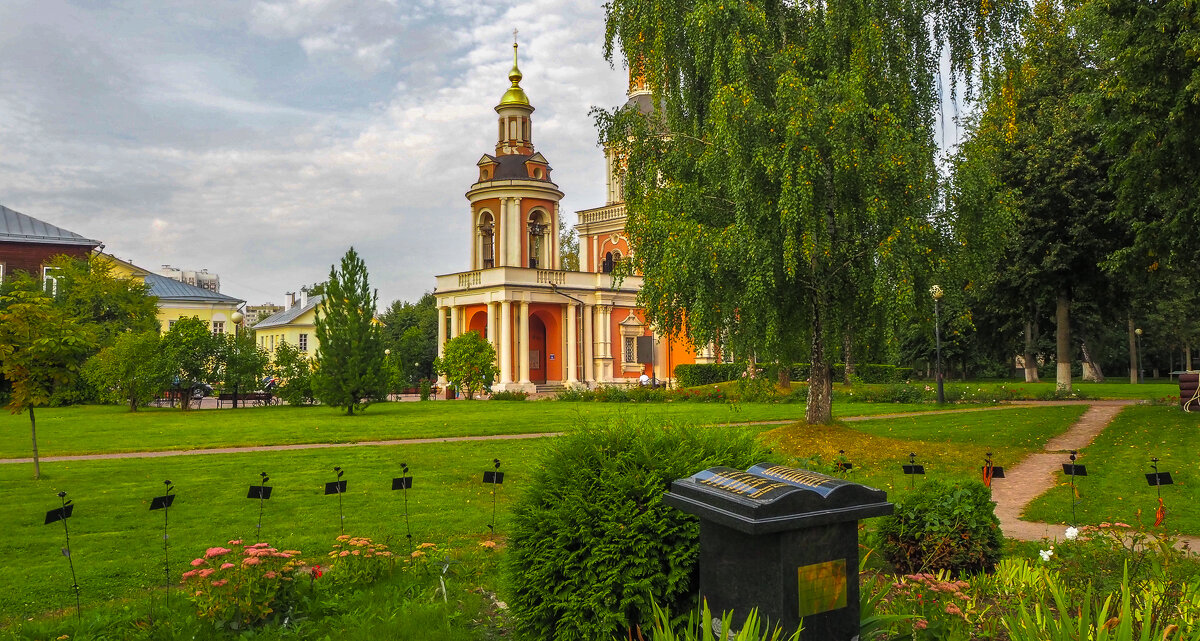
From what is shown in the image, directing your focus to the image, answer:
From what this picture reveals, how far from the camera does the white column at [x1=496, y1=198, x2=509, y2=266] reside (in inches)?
1553

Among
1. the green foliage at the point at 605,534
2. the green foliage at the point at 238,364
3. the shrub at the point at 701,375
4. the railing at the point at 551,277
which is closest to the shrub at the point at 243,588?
the green foliage at the point at 605,534

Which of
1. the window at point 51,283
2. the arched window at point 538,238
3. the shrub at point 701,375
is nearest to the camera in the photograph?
the shrub at point 701,375

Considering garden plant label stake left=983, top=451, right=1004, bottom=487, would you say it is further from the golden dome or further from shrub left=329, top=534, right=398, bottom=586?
the golden dome

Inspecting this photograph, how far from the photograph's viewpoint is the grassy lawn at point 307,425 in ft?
54.3

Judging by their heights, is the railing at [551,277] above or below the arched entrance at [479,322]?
above

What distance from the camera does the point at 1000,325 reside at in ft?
126

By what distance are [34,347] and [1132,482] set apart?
14913mm

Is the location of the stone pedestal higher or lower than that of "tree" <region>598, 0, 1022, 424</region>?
lower

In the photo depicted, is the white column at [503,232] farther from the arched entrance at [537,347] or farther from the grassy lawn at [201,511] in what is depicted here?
the grassy lawn at [201,511]

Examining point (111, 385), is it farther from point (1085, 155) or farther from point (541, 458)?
point (1085, 155)

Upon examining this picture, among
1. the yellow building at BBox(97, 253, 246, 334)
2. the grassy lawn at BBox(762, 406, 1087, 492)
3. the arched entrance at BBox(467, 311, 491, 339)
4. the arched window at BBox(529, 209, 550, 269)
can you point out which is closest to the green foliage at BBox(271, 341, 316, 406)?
the arched entrance at BBox(467, 311, 491, 339)

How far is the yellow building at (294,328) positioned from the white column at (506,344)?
36.1m

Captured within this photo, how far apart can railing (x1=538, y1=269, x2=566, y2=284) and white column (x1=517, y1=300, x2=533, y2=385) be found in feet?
5.55

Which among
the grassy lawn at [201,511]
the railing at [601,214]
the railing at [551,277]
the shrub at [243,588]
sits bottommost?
the grassy lawn at [201,511]
